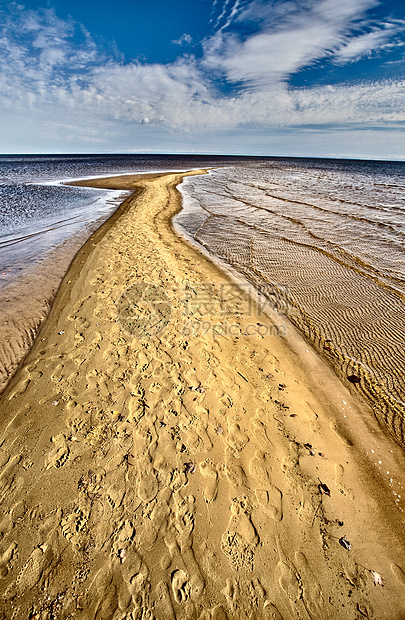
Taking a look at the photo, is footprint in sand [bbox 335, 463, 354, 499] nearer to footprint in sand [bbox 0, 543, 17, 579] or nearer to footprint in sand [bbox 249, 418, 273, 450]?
footprint in sand [bbox 249, 418, 273, 450]

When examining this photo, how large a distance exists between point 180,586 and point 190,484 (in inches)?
35.7

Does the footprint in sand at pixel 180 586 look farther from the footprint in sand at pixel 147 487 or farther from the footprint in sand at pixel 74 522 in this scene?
the footprint in sand at pixel 74 522

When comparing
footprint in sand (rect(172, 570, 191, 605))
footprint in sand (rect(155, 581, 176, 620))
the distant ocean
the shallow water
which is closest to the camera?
footprint in sand (rect(155, 581, 176, 620))

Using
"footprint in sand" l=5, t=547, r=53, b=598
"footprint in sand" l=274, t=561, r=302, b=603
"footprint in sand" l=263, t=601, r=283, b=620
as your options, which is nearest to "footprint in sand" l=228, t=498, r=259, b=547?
"footprint in sand" l=274, t=561, r=302, b=603

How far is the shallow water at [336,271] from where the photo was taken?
18.5ft

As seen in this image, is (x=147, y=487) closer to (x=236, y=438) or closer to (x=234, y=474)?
(x=234, y=474)

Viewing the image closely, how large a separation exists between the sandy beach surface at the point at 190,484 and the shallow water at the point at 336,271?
78 cm

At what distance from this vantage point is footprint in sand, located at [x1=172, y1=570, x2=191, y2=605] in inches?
102

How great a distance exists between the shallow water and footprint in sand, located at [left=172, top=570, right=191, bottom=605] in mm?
3806

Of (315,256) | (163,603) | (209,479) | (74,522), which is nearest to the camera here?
(163,603)

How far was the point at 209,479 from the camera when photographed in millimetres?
3445

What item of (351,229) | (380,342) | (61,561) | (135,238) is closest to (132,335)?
(61,561)

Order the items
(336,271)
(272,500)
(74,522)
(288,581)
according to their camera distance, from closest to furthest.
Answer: (288,581)
(74,522)
(272,500)
(336,271)

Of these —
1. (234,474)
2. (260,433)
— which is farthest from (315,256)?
(234,474)
